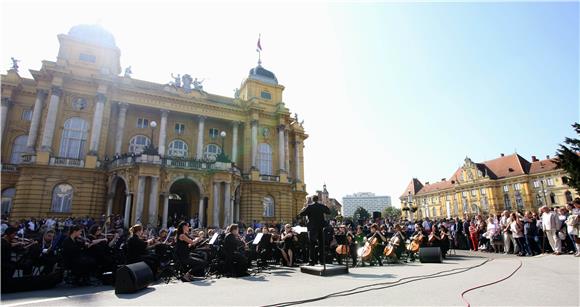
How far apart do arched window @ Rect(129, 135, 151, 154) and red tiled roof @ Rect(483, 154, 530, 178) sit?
6789cm

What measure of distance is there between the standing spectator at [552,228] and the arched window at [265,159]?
88.8 ft

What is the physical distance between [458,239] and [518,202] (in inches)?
2214

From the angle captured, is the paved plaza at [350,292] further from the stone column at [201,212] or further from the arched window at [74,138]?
the arched window at [74,138]

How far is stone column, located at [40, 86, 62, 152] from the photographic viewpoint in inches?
1004

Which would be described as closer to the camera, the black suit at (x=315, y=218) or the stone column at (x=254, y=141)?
the black suit at (x=315, y=218)

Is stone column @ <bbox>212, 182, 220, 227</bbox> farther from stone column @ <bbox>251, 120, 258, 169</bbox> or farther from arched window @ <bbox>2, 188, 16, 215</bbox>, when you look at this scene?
arched window @ <bbox>2, 188, 16, 215</bbox>

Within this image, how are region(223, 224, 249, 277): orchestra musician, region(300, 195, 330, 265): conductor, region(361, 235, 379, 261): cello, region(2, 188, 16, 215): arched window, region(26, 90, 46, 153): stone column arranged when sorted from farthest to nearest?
region(26, 90, 46, 153): stone column → region(2, 188, 16, 215): arched window → region(361, 235, 379, 261): cello → region(300, 195, 330, 265): conductor → region(223, 224, 249, 277): orchestra musician

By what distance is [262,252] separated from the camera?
37.1 ft

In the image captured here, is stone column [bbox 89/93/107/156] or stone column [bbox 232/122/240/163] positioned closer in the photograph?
stone column [bbox 89/93/107/156]

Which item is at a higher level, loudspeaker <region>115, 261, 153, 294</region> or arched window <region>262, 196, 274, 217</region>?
arched window <region>262, 196, 274, 217</region>

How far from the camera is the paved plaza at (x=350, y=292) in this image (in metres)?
5.27

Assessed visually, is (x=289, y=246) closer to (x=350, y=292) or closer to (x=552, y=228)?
(x=350, y=292)

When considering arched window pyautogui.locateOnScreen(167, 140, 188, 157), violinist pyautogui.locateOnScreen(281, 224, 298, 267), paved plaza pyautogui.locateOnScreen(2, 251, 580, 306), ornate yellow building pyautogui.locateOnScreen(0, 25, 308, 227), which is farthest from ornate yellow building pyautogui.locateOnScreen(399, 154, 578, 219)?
paved plaza pyautogui.locateOnScreen(2, 251, 580, 306)

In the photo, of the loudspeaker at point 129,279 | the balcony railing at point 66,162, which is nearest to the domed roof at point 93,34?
the balcony railing at point 66,162
